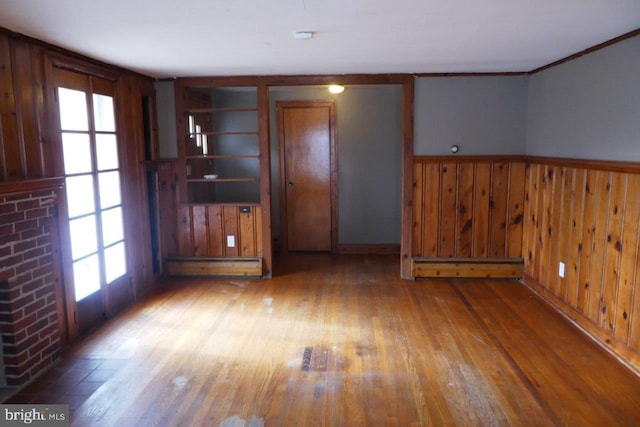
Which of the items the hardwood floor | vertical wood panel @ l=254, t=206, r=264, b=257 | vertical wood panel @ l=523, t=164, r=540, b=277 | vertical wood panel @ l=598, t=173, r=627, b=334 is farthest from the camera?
vertical wood panel @ l=254, t=206, r=264, b=257

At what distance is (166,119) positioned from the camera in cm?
498

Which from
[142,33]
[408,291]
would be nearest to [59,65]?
[142,33]

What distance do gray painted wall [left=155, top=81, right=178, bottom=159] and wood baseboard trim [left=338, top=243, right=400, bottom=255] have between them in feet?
8.38

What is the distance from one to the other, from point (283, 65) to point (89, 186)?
1.97 metres

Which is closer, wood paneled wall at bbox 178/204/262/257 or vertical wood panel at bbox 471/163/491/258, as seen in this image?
vertical wood panel at bbox 471/163/491/258

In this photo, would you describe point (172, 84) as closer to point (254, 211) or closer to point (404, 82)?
point (254, 211)

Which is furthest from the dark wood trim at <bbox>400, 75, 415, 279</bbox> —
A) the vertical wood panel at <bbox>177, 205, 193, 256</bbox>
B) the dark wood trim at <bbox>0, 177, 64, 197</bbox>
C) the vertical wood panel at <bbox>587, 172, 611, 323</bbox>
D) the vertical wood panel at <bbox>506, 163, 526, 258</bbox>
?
the dark wood trim at <bbox>0, 177, 64, 197</bbox>

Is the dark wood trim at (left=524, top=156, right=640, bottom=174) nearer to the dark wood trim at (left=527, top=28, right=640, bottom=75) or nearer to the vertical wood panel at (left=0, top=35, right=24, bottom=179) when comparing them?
the dark wood trim at (left=527, top=28, right=640, bottom=75)

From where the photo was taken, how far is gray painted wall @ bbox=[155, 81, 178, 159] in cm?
495

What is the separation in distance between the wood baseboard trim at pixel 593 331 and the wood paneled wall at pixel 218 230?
2.91m

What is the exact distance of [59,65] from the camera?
3336mm

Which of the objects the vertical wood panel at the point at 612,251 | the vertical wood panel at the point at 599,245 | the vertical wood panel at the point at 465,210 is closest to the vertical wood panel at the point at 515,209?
the vertical wood panel at the point at 465,210

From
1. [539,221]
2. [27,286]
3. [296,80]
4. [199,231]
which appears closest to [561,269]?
[539,221]

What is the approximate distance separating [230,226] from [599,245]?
3.50 meters
